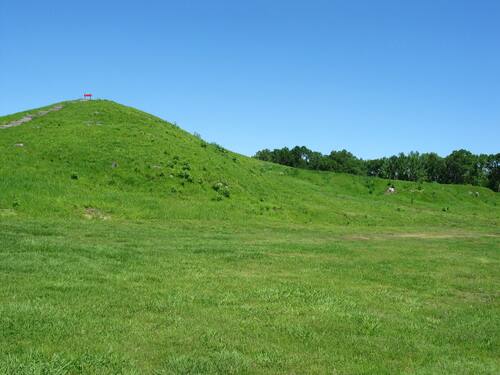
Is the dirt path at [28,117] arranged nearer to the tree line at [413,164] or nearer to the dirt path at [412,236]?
the dirt path at [412,236]

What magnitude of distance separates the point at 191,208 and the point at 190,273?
55.8ft

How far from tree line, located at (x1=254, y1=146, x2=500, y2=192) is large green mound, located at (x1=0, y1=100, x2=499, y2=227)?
7850 cm

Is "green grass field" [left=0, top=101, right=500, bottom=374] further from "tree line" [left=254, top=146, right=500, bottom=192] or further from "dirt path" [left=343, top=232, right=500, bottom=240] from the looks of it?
"tree line" [left=254, top=146, right=500, bottom=192]

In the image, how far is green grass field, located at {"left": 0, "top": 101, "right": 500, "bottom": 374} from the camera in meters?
8.02

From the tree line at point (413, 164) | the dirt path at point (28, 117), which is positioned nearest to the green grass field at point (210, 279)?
A: the dirt path at point (28, 117)

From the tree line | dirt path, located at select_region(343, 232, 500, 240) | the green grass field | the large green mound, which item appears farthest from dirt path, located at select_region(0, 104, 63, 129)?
the tree line

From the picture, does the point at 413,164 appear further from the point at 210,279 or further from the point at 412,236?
the point at 210,279

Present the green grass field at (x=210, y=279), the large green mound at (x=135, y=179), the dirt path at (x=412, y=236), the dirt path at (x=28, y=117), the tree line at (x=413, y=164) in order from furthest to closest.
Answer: the tree line at (x=413, y=164)
the dirt path at (x=28, y=117)
the large green mound at (x=135, y=179)
the dirt path at (x=412, y=236)
the green grass field at (x=210, y=279)

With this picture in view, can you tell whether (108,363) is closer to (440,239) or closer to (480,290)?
(480,290)

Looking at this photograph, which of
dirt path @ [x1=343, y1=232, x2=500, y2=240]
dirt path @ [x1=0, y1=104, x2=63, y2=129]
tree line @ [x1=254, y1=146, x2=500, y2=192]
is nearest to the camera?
dirt path @ [x1=343, y1=232, x2=500, y2=240]

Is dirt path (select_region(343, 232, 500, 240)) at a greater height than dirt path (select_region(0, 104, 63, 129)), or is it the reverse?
dirt path (select_region(0, 104, 63, 129))

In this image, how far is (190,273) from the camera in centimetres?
1419

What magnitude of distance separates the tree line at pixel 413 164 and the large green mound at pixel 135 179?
78505 millimetres

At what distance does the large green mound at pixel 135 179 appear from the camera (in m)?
29.1
